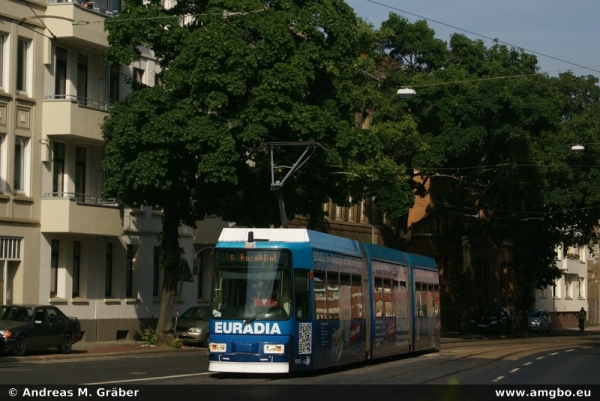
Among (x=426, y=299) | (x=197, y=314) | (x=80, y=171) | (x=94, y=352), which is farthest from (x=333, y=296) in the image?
(x=80, y=171)

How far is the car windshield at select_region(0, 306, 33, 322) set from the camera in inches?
1139

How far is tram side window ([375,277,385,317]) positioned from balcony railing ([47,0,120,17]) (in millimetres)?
15727

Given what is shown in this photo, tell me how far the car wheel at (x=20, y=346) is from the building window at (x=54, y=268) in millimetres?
8710

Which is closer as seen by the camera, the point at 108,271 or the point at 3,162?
the point at 3,162

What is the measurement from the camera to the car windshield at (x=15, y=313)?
28922 mm

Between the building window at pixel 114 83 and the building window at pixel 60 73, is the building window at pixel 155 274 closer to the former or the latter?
the building window at pixel 114 83

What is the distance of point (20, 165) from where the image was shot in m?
35.6

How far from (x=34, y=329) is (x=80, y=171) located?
10767mm

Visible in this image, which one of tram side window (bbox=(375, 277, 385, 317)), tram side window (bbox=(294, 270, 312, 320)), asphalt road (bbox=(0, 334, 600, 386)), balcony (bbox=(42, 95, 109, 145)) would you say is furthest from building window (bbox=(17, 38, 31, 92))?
tram side window (bbox=(294, 270, 312, 320))

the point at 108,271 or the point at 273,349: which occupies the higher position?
the point at 108,271

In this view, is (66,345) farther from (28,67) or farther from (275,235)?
(275,235)

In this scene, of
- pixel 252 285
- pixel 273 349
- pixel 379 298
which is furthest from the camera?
pixel 379 298
